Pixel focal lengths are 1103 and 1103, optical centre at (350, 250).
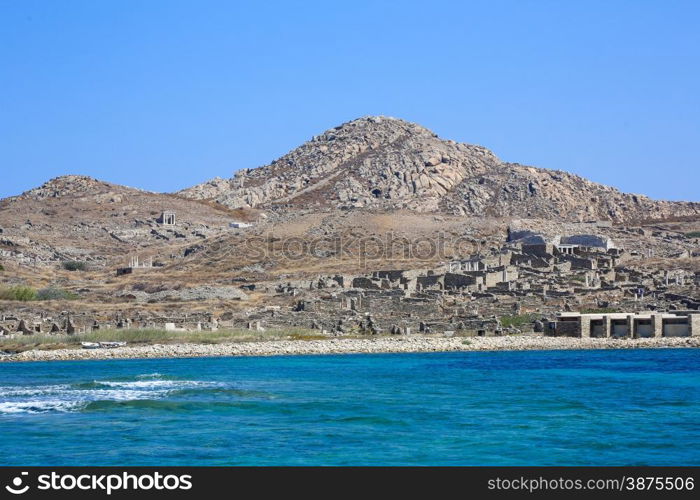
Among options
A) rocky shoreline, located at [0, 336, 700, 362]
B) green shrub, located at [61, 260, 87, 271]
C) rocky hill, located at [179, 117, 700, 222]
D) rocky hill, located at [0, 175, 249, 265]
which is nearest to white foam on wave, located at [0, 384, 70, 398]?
rocky shoreline, located at [0, 336, 700, 362]

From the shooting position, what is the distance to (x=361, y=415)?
2694cm

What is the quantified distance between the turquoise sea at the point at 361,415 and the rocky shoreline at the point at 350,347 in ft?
28.3

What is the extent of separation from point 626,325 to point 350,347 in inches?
556

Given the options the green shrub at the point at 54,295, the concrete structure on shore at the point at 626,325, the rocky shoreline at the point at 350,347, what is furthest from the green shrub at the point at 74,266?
the concrete structure on shore at the point at 626,325

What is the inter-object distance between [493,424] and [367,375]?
51.4ft

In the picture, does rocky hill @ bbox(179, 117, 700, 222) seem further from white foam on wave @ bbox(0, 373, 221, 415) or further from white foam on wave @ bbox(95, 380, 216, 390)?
white foam on wave @ bbox(0, 373, 221, 415)

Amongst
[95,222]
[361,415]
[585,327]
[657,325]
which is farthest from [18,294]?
[95,222]

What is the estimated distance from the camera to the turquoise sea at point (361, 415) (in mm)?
20750

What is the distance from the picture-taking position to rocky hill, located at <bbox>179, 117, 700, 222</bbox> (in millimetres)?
141750

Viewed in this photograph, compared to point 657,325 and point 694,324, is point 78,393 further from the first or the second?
point 694,324

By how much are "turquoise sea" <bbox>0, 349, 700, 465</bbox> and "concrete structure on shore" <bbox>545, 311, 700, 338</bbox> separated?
10400 millimetres

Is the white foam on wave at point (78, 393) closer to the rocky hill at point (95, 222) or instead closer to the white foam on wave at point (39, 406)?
the white foam on wave at point (39, 406)

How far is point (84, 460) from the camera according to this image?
20188 millimetres
